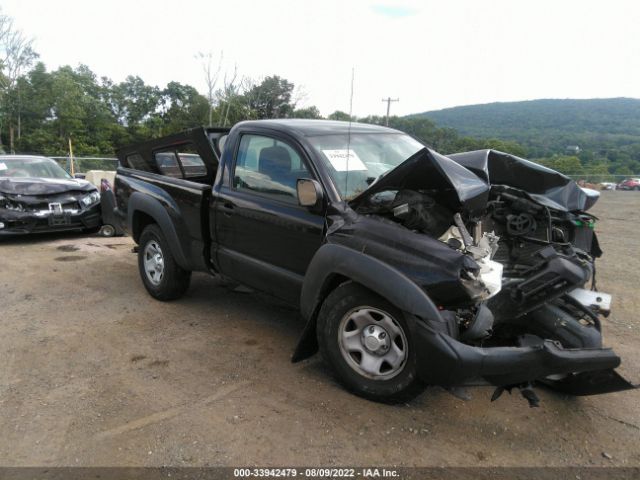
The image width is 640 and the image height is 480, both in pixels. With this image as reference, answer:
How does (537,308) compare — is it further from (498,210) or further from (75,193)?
(75,193)

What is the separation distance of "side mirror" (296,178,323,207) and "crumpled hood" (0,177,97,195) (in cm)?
655

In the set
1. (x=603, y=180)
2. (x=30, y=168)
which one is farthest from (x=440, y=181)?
(x=603, y=180)

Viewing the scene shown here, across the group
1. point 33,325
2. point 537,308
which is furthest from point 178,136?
point 537,308

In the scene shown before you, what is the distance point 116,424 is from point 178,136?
2942 millimetres

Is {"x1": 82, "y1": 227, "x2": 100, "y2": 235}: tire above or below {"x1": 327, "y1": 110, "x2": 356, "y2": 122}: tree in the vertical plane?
below

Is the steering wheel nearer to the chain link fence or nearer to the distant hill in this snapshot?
the chain link fence

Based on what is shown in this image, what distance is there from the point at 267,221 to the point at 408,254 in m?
1.37

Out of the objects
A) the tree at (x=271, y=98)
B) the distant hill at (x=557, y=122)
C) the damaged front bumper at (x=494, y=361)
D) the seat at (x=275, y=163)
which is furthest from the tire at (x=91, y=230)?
the distant hill at (x=557, y=122)

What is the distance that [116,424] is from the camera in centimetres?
296

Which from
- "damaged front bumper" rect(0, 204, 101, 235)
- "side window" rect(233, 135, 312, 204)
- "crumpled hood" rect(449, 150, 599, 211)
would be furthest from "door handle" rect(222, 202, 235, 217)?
"damaged front bumper" rect(0, 204, 101, 235)

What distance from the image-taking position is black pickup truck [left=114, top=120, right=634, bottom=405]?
275cm

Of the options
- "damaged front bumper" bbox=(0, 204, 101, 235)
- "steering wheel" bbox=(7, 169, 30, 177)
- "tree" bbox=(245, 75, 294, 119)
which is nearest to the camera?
"damaged front bumper" bbox=(0, 204, 101, 235)

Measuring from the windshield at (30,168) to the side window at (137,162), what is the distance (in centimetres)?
413

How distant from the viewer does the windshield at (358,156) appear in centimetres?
355
